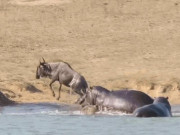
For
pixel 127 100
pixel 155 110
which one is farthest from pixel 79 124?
pixel 127 100

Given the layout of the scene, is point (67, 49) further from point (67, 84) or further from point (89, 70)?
point (67, 84)

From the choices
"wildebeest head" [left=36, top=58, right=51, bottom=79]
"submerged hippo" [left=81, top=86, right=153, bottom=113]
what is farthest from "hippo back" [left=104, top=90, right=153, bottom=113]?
"wildebeest head" [left=36, top=58, right=51, bottom=79]

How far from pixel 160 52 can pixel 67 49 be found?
117 inches

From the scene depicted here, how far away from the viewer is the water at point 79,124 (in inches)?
560

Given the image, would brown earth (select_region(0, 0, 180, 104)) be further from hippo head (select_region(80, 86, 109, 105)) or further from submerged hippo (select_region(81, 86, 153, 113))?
submerged hippo (select_region(81, 86, 153, 113))

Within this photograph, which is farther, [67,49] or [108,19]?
[108,19]

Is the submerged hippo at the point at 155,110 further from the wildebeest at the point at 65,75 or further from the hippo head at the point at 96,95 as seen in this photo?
the wildebeest at the point at 65,75

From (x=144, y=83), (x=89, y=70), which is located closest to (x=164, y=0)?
(x=89, y=70)

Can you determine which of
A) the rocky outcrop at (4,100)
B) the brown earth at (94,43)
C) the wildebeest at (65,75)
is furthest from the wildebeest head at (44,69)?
the rocky outcrop at (4,100)

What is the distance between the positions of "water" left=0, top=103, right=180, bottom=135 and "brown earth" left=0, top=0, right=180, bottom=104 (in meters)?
3.68

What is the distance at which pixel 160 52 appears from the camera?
2719 cm

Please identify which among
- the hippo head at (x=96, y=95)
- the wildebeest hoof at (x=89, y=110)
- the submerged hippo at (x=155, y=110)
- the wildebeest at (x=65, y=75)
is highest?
the wildebeest at (x=65, y=75)

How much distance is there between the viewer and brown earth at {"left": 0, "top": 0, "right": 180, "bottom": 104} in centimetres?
2277

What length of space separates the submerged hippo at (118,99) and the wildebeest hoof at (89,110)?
117 mm
